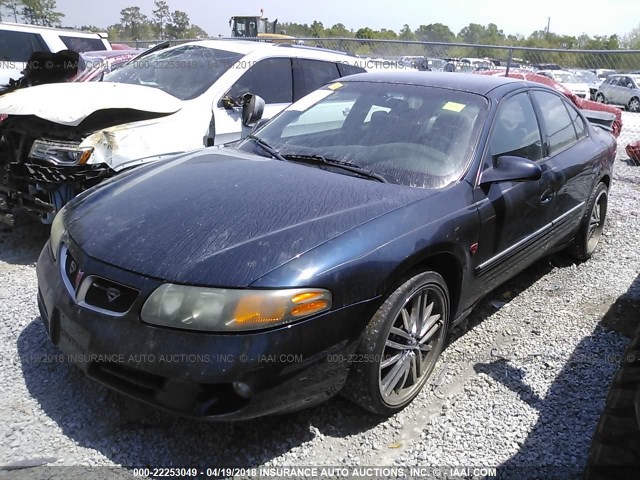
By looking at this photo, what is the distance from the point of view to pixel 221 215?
246 centimetres

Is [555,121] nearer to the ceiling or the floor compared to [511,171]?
nearer to the ceiling

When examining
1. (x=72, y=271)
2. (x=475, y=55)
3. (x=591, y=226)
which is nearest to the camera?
(x=72, y=271)

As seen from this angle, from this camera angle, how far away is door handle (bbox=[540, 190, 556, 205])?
11.6ft

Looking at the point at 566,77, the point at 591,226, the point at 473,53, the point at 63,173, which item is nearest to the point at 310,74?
the point at 63,173

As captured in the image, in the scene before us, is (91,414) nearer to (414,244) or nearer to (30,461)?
(30,461)

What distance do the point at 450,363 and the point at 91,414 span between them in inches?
77.0

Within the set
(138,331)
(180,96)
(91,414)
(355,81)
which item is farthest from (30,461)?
(180,96)

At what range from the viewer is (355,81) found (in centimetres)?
379

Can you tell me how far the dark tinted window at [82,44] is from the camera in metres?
11.6

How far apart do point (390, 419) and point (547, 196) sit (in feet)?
6.27

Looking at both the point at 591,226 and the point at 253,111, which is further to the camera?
the point at 591,226

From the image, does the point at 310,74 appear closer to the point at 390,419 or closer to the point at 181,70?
the point at 181,70

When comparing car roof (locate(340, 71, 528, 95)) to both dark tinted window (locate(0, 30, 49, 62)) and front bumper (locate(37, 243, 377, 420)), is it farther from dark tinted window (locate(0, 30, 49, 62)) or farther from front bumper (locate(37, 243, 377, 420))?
dark tinted window (locate(0, 30, 49, 62))

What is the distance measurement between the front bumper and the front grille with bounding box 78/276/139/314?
25 millimetres
